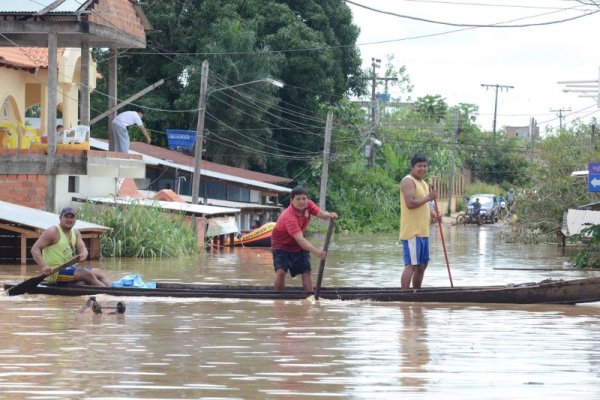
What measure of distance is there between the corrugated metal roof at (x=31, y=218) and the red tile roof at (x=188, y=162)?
60.2ft

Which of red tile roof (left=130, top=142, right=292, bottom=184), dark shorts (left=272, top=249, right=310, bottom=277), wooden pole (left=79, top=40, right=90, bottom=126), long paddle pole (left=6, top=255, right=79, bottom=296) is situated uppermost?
wooden pole (left=79, top=40, right=90, bottom=126)

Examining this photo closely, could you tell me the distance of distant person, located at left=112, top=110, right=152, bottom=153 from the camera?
98.3 feet

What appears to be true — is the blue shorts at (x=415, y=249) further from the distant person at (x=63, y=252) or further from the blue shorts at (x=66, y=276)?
the blue shorts at (x=66, y=276)

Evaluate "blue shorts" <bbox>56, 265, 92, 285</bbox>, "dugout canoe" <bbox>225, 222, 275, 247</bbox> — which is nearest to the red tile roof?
"dugout canoe" <bbox>225, 222, 275, 247</bbox>

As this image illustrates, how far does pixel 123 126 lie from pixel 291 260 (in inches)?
639

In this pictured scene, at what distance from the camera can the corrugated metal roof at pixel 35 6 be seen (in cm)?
2612

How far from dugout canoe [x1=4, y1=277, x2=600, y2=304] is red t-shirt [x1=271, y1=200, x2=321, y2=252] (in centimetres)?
60

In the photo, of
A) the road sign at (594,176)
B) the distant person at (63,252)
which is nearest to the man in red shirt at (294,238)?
the distant person at (63,252)

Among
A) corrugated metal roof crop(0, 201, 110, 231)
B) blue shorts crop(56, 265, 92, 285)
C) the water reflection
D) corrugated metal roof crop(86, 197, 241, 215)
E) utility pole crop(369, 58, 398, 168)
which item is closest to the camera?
the water reflection

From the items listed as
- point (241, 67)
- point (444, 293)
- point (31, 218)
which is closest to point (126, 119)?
point (31, 218)

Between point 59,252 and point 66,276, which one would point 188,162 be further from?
point 59,252

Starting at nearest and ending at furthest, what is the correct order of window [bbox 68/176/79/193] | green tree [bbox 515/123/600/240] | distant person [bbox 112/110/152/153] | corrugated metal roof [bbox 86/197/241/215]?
corrugated metal roof [bbox 86/197/241/215] → distant person [bbox 112/110/152/153] → window [bbox 68/176/79/193] → green tree [bbox 515/123/600/240]

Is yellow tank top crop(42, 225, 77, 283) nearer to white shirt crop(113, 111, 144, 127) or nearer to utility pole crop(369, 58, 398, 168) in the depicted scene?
white shirt crop(113, 111, 144, 127)

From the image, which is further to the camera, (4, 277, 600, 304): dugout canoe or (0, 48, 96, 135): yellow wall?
(0, 48, 96, 135): yellow wall
